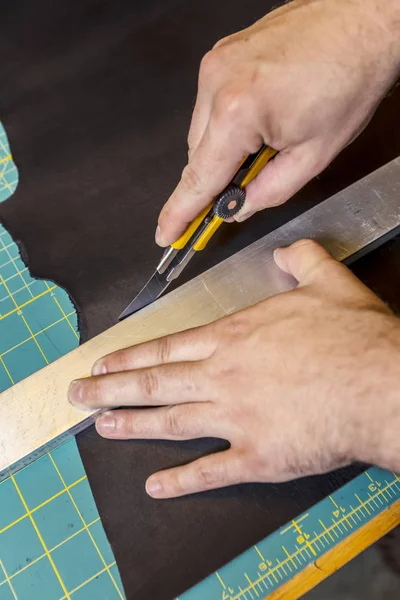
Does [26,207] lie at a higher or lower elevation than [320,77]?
lower

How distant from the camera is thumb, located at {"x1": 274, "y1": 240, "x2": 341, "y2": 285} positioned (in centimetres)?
135

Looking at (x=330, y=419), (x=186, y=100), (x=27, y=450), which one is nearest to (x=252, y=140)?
(x=330, y=419)

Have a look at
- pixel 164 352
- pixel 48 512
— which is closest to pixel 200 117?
pixel 164 352

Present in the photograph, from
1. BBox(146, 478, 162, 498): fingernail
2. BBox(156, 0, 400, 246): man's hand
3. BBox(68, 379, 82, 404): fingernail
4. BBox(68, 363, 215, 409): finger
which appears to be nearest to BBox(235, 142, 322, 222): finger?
BBox(156, 0, 400, 246): man's hand

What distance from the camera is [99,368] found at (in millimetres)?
1382

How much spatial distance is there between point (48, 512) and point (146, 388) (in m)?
0.41

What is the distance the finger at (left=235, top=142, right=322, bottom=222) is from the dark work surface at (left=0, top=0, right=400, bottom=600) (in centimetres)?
31

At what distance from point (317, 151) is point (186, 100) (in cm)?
72

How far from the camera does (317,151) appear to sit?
4.25ft

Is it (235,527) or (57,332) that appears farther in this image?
(57,332)

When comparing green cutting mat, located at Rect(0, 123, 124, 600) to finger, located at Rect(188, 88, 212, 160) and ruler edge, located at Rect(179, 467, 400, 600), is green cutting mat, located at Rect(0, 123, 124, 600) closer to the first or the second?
ruler edge, located at Rect(179, 467, 400, 600)

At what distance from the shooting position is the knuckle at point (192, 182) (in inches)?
47.0

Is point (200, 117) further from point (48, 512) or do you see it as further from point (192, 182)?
point (48, 512)

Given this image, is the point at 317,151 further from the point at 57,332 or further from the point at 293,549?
the point at 293,549
